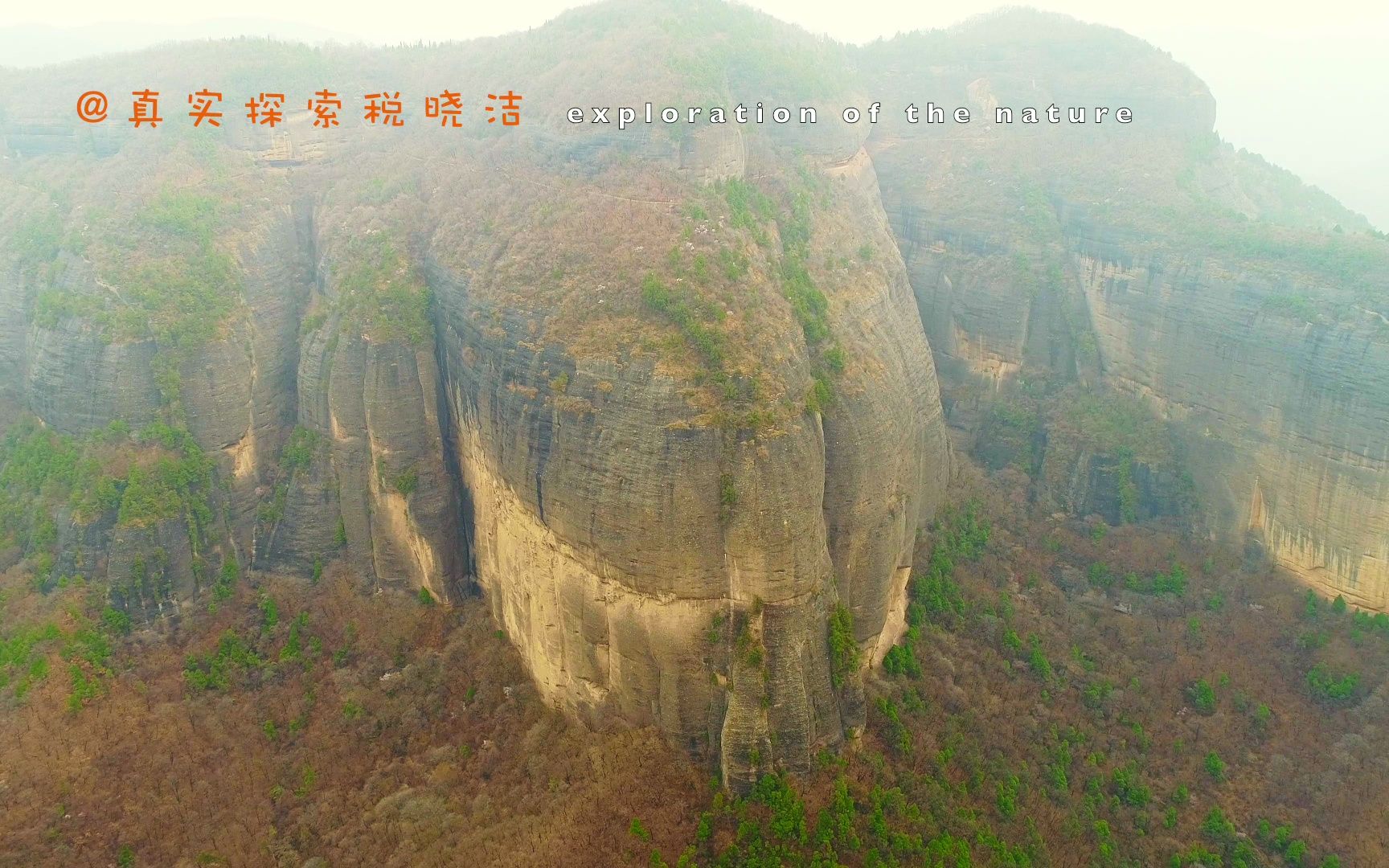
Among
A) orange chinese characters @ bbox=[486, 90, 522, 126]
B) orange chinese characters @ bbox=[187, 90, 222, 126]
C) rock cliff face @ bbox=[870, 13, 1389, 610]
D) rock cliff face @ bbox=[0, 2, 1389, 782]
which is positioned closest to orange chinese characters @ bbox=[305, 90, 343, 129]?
rock cliff face @ bbox=[0, 2, 1389, 782]

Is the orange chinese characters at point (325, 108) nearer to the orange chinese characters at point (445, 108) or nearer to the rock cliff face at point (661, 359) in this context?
the rock cliff face at point (661, 359)

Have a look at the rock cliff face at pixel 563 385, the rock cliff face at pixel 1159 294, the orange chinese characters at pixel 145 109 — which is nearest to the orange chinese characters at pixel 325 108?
the rock cliff face at pixel 563 385

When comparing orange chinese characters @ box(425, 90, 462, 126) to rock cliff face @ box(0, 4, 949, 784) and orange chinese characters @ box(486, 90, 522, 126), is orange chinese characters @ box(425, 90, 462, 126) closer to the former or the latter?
rock cliff face @ box(0, 4, 949, 784)

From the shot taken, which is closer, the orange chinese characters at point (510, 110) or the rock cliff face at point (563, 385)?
the rock cliff face at point (563, 385)

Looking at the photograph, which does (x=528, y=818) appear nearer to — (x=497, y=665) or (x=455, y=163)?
(x=497, y=665)

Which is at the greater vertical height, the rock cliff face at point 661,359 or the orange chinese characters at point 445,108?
the orange chinese characters at point 445,108

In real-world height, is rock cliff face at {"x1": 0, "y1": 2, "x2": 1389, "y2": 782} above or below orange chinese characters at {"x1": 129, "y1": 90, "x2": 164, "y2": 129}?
below
